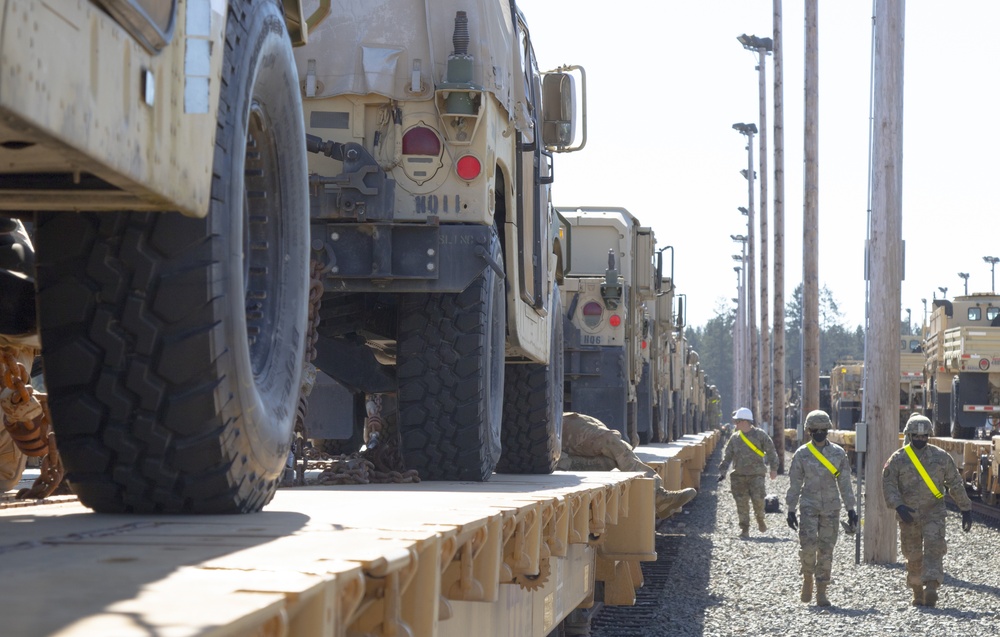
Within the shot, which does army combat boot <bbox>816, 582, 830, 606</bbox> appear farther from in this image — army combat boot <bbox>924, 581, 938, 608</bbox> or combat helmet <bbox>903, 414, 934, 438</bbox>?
combat helmet <bbox>903, 414, 934, 438</bbox>

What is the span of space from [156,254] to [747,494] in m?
16.5

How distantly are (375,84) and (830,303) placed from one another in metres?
183

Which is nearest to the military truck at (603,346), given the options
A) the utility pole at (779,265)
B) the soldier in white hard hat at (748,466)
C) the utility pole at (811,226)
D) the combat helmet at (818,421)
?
the soldier in white hard hat at (748,466)

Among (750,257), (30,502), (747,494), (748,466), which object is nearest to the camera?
(30,502)

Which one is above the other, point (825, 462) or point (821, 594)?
point (825, 462)

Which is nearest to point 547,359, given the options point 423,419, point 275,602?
point 423,419

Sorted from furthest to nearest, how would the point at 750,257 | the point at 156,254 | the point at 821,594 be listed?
the point at 750,257, the point at 821,594, the point at 156,254

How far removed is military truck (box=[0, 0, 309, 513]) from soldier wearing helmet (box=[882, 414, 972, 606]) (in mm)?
9989

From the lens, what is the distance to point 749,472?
63.1 ft

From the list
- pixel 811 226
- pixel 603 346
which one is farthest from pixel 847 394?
pixel 603 346

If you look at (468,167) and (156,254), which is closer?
(156,254)

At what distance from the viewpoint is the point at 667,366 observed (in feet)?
98.2

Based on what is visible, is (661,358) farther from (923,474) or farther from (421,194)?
(421,194)

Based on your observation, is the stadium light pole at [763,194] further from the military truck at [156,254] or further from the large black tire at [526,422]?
the military truck at [156,254]
